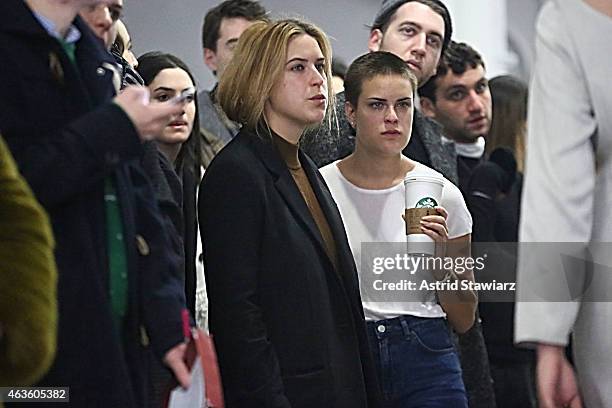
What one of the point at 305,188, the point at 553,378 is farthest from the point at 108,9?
the point at 553,378

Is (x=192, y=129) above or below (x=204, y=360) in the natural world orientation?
above

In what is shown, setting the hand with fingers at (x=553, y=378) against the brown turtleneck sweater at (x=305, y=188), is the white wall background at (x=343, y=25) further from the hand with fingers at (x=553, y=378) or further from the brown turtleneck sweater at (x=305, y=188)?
the hand with fingers at (x=553, y=378)

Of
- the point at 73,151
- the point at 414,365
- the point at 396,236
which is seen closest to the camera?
the point at 73,151

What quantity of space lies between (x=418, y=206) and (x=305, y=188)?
11.1 inches

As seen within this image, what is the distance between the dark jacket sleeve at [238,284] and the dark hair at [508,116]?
154 centimetres

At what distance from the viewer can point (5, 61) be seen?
2064 millimetres

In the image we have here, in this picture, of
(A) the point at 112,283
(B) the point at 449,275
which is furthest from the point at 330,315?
(A) the point at 112,283

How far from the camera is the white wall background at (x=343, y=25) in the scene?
4.55m

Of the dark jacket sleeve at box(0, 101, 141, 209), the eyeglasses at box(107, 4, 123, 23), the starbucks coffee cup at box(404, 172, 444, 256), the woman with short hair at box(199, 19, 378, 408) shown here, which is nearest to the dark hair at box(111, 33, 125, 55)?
the woman with short hair at box(199, 19, 378, 408)

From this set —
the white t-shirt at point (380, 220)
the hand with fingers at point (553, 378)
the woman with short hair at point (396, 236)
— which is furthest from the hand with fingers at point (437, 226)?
the hand with fingers at point (553, 378)

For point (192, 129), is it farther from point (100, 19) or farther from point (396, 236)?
point (100, 19)

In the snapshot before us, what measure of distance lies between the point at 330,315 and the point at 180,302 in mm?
744

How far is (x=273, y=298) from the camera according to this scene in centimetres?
286

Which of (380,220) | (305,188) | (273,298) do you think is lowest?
(273,298)
